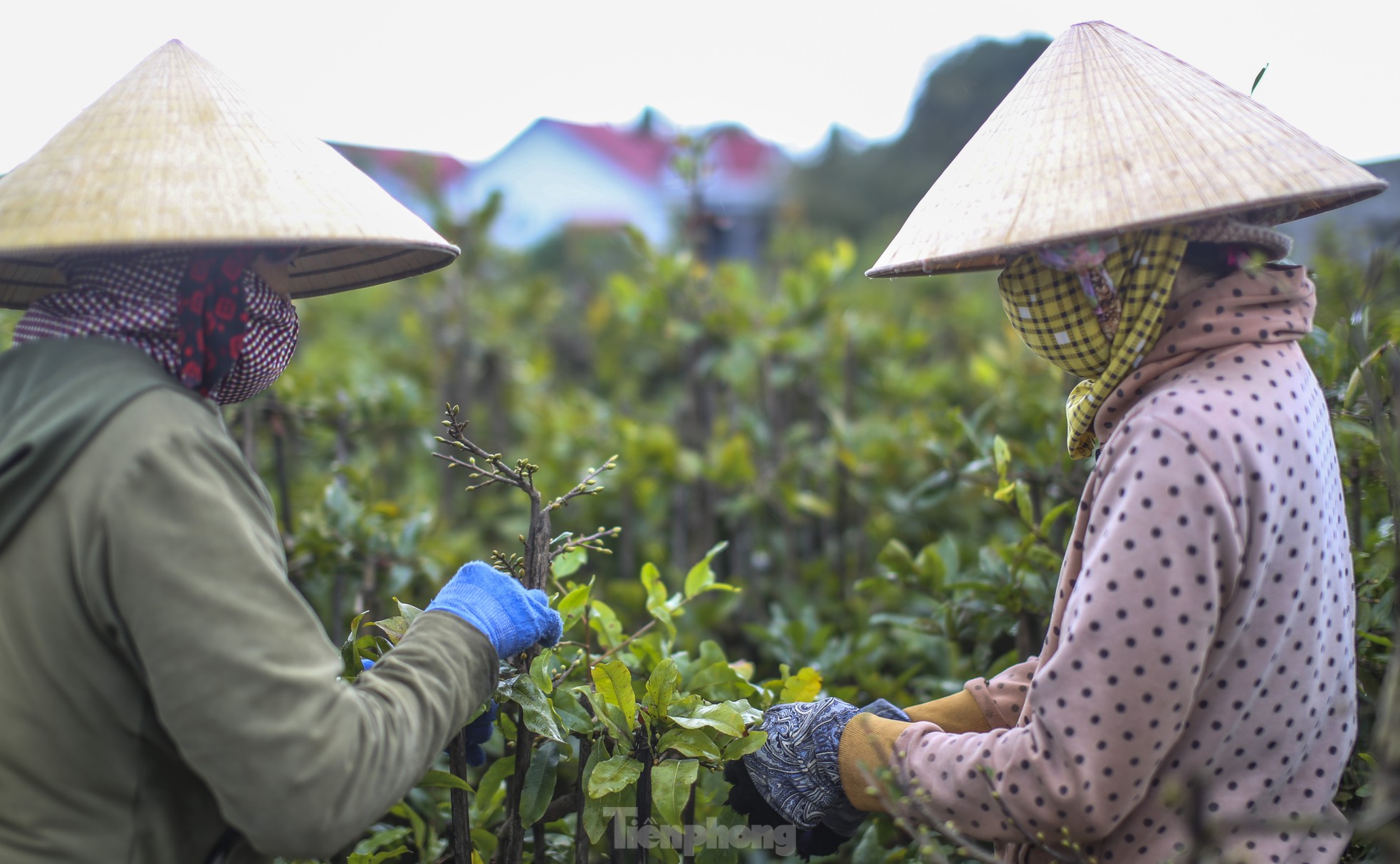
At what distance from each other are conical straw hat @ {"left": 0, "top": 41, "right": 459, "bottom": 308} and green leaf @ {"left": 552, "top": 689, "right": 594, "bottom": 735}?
0.82 m

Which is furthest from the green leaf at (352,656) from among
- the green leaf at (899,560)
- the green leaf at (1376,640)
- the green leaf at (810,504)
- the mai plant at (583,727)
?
the green leaf at (810,504)

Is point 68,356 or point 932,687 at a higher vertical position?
point 68,356

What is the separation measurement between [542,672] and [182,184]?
929 mm

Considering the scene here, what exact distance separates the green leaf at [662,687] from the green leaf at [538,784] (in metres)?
0.21

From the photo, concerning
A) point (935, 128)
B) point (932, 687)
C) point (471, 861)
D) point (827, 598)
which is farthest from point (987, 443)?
point (935, 128)

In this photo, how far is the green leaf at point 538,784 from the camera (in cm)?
166

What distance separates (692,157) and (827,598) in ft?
6.53

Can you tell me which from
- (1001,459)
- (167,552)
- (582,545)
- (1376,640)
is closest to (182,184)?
(167,552)

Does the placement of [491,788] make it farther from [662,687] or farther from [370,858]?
[662,687]

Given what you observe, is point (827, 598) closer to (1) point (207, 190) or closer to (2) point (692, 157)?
(2) point (692, 157)

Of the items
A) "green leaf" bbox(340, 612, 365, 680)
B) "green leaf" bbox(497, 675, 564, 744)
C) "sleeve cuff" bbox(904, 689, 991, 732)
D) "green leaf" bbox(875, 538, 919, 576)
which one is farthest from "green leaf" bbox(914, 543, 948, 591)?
"green leaf" bbox(340, 612, 365, 680)

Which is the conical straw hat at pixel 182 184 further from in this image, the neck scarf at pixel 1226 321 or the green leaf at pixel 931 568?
the green leaf at pixel 931 568

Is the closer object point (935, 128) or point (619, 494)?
point (619, 494)

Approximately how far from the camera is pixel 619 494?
4195 millimetres
